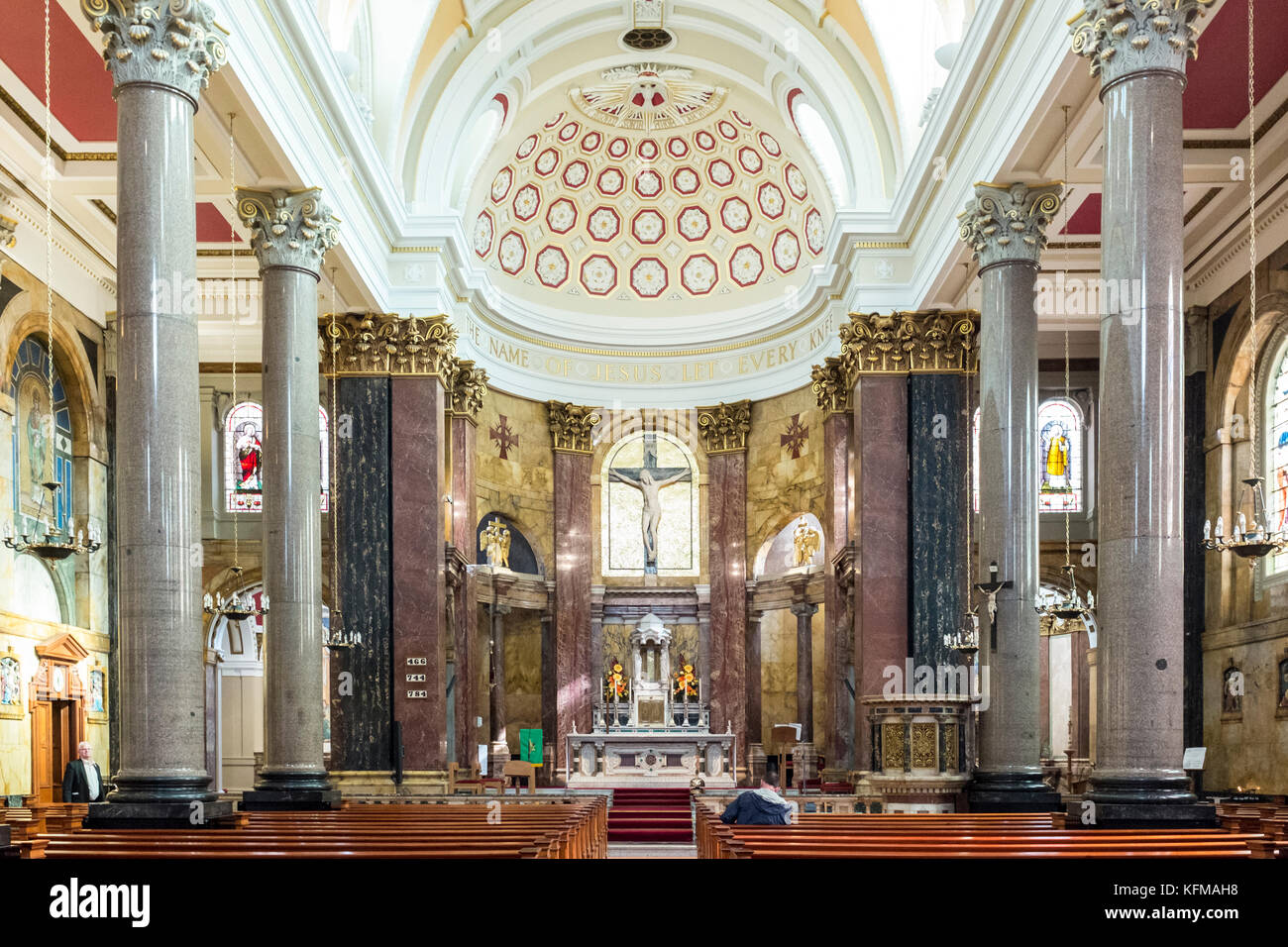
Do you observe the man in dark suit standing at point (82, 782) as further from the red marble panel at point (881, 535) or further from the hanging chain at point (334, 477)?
the red marble panel at point (881, 535)

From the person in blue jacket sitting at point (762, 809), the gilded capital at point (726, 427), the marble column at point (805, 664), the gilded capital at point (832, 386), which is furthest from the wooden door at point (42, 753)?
the gilded capital at point (726, 427)

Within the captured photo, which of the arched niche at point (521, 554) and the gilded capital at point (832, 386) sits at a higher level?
the gilded capital at point (832, 386)

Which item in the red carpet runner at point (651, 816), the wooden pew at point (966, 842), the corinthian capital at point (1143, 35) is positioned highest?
the corinthian capital at point (1143, 35)

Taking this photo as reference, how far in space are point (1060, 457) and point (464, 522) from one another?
11437mm

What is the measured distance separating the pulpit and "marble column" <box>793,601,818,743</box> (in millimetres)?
2055

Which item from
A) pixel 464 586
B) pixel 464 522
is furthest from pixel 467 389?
pixel 464 586

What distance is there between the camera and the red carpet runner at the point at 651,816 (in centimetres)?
1908

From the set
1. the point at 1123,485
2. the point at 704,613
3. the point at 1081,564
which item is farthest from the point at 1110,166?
the point at 704,613

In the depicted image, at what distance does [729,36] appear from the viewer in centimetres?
2319

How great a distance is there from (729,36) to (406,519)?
402 inches

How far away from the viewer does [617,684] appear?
1129 inches

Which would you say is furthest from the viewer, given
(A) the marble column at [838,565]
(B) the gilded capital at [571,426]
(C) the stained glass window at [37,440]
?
(B) the gilded capital at [571,426]

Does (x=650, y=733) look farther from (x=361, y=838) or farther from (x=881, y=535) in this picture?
(x=361, y=838)

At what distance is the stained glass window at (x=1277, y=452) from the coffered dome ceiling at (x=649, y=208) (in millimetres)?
10240
